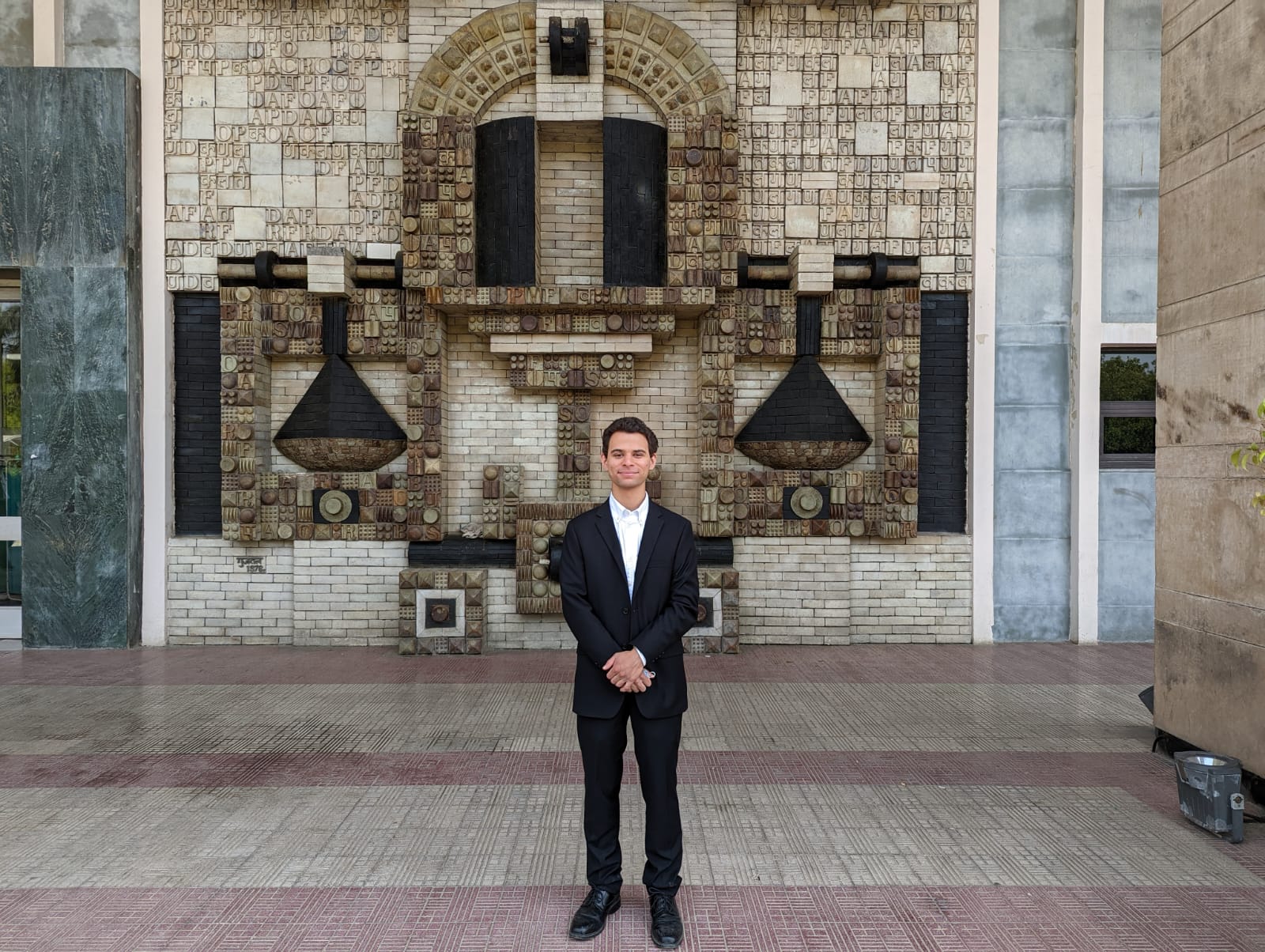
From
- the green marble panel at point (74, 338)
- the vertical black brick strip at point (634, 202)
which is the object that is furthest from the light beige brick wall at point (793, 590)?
the green marble panel at point (74, 338)

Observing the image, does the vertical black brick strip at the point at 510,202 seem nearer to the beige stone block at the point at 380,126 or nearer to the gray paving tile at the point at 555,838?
the beige stone block at the point at 380,126

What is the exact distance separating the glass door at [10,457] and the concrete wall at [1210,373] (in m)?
10.3

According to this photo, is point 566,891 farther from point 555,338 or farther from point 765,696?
point 555,338

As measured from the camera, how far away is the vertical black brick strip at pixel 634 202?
7988mm

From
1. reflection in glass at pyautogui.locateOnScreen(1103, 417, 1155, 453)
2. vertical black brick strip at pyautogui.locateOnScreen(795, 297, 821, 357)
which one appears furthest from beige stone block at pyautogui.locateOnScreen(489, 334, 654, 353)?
reflection in glass at pyautogui.locateOnScreen(1103, 417, 1155, 453)

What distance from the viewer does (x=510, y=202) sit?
7953mm

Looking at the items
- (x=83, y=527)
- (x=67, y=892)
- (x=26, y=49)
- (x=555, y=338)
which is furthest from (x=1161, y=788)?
(x=26, y=49)

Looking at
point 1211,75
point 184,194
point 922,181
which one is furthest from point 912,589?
point 184,194

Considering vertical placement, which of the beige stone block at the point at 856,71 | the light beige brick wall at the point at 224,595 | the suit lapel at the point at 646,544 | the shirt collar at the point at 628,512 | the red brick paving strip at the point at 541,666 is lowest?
the red brick paving strip at the point at 541,666

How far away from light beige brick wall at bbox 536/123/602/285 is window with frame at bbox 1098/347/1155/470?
219 inches

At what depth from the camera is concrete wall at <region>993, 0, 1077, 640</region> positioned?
334 inches

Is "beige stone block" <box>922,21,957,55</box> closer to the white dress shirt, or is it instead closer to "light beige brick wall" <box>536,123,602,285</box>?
"light beige brick wall" <box>536,123,602,285</box>

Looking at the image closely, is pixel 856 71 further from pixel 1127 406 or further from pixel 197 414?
pixel 197 414

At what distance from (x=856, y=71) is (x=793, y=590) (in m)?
5.48
